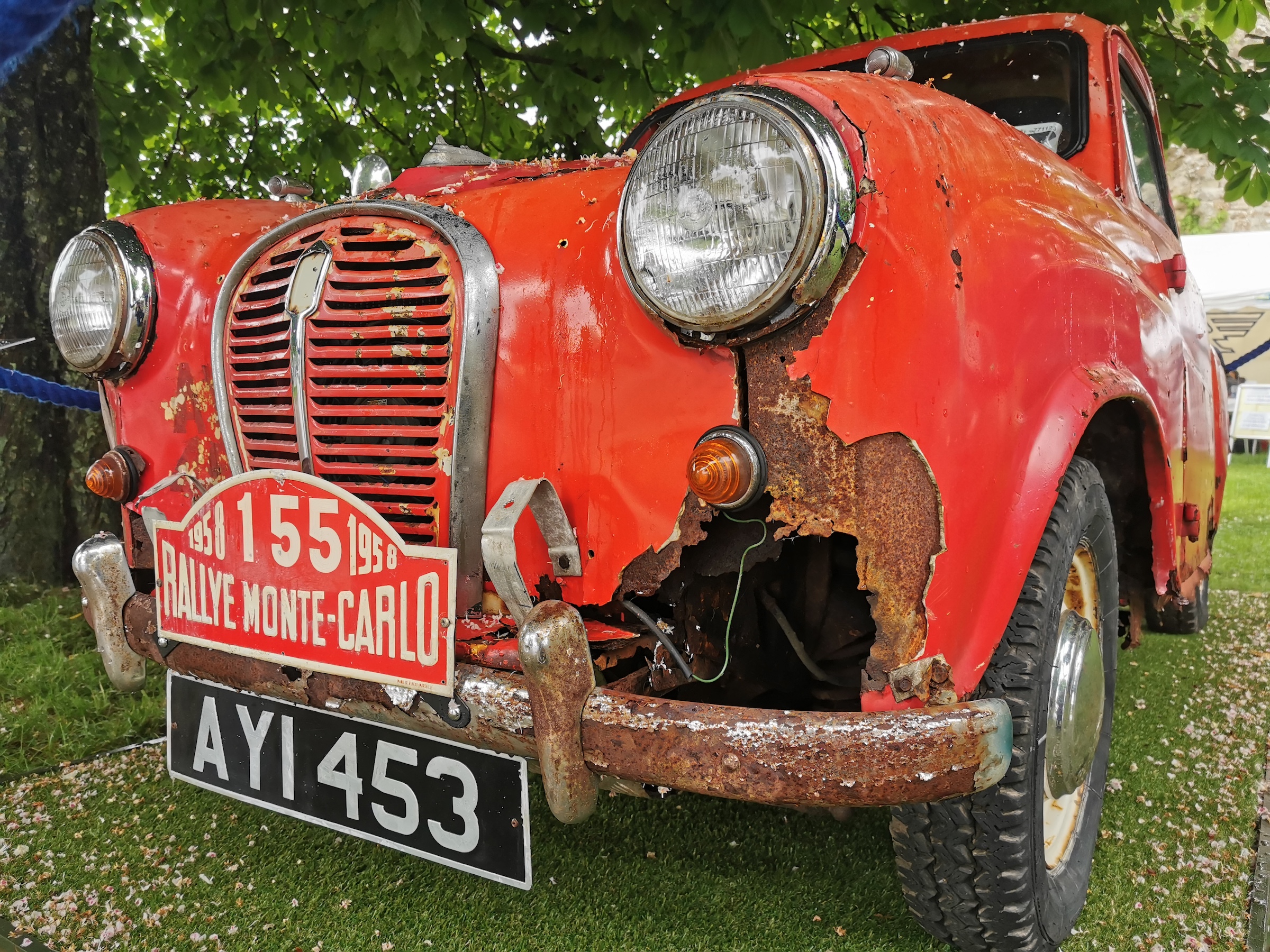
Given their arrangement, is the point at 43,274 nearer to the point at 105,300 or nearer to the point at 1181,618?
the point at 105,300

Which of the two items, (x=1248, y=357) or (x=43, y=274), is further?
(x=1248, y=357)

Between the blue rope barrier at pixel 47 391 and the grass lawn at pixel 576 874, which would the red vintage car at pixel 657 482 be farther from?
the blue rope barrier at pixel 47 391

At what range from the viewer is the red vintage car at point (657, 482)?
1288 millimetres

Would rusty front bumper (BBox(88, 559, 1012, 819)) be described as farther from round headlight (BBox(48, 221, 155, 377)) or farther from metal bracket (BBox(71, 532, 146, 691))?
round headlight (BBox(48, 221, 155, 377))

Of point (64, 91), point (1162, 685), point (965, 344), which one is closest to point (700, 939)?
point (965, 344)

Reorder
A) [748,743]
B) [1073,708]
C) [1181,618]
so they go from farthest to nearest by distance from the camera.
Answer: [1181,618], [1073,708], [748,743]

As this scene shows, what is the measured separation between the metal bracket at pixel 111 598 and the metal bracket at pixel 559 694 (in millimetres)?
1049

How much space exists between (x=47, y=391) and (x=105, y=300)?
54 cm

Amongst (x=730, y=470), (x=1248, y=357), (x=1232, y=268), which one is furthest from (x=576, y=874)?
(x=1232, y=268)

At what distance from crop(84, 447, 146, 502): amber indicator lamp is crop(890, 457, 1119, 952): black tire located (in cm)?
172

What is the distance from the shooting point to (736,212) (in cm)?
129

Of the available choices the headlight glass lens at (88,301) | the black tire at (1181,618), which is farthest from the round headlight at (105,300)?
the black tire at (1181,618)

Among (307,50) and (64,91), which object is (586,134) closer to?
(307,50)

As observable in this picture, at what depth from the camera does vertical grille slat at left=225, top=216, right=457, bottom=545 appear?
1.59m
